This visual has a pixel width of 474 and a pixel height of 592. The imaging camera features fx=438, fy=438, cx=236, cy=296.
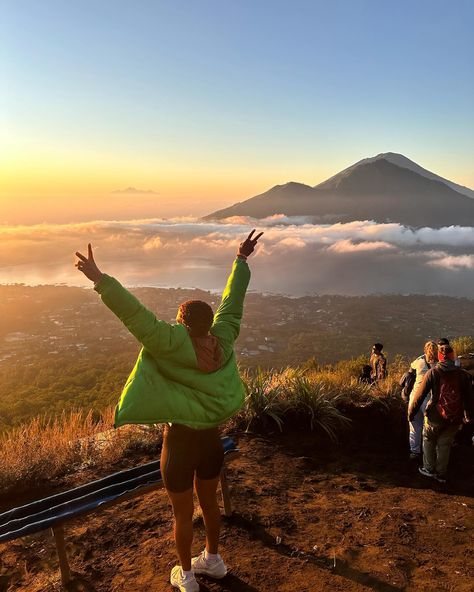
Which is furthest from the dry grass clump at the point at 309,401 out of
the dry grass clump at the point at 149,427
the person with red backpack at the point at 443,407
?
A: the person with red backpack at the point at 443,407

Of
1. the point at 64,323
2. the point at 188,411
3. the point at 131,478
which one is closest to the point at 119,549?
the point at 131,478

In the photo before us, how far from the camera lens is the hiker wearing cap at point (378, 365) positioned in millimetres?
8141

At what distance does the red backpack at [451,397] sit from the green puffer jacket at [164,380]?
311 cm

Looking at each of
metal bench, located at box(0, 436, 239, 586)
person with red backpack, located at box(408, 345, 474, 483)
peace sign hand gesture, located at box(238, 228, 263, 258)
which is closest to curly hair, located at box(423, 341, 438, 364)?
person with red backpack, located at box(408, 345, 474, 483)

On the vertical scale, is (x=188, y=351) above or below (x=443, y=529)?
above

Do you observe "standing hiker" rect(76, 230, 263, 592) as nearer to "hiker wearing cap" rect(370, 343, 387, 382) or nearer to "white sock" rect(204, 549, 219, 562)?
"white sock" rect(204, 549, 219, 562)

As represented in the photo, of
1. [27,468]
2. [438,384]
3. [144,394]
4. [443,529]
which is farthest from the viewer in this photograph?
[27,468]

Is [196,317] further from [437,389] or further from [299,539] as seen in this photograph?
[437,389]

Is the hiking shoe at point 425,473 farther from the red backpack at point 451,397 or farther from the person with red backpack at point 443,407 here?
the red backpack at point 451,397

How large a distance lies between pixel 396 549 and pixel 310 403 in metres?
2.99

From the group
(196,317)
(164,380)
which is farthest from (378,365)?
(164,380)

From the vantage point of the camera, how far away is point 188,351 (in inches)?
98.2

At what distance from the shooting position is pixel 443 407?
15.9ft

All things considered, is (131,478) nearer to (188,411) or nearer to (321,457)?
(188,411)
